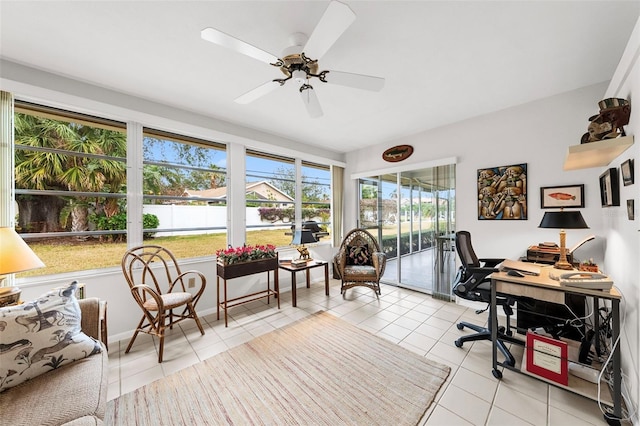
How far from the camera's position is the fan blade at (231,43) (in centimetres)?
134

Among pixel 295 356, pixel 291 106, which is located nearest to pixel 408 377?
pixel 295 356

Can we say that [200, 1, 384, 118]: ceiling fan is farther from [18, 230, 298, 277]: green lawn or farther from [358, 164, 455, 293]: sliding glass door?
[358, 164, 455, 293]: sliding glass door

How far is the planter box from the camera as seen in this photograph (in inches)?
113

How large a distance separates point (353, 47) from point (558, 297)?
2.38 metres

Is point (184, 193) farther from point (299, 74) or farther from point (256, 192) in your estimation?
point (299, 74)

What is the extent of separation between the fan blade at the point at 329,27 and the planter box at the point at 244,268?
7.81 feet

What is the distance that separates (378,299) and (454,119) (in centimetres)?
281

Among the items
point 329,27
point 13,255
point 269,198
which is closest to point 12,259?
point 13,255

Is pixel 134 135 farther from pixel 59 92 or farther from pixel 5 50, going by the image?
pixel 5 50

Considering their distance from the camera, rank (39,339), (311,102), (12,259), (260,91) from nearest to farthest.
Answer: (39,339) < (12,259) < (260,91) < (311,102)

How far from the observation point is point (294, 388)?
5.99ft

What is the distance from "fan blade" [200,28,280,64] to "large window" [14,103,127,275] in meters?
2.04

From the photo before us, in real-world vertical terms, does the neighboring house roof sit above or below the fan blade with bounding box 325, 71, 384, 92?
below

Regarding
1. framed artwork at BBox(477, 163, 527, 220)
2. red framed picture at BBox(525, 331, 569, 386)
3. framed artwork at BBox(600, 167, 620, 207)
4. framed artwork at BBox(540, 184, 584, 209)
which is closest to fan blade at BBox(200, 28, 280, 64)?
framed artwork at BBox(600, 167, 620, 207)
